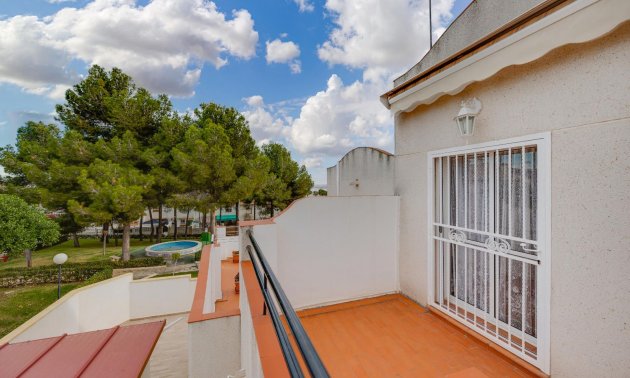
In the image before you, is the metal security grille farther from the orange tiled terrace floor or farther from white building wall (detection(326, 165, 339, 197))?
white building wall (detection(326, 165, 339, 197))

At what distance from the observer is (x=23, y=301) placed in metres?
13.5

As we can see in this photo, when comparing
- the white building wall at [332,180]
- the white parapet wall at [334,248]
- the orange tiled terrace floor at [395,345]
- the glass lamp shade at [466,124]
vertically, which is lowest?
the orange tiled terrace floor at [395,345]

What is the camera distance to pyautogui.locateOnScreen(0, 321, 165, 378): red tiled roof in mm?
4062

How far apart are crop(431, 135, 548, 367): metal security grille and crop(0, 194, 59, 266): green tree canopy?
20.8 meters

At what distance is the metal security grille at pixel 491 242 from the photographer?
3199 mm

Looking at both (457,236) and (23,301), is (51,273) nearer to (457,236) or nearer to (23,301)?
(23,301)

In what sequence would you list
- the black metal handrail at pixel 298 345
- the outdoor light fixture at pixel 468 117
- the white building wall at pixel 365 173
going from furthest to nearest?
the white building wall at pixel 365 173
the outdoor light fixture at pixel 468 117
the black metal handrail at pixel 298 345

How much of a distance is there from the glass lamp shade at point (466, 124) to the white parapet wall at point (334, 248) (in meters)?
1.88

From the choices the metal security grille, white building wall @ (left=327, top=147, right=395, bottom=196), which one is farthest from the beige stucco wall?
white building wall @ (left=327, top=147, right=395, bottom=196)

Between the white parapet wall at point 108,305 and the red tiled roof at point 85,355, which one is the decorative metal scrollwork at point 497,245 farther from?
the white parapet wall at point 108,305

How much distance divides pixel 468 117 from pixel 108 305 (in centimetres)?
1693

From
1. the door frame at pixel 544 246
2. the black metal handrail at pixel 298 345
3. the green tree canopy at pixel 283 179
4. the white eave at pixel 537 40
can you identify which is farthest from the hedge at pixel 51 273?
the door frame at pixel 544 246

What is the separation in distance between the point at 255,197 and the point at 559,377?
3146cm

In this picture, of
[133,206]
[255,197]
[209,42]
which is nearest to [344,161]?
[209,42]
